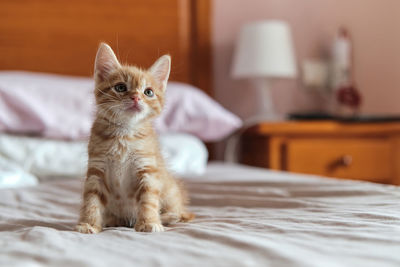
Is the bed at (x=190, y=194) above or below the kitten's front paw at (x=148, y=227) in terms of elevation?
above

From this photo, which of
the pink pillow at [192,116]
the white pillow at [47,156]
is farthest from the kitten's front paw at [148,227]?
the pink pillow at [192,116]


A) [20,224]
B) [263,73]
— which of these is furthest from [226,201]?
[263,73]

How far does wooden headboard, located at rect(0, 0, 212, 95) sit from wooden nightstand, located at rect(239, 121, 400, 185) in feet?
1.82

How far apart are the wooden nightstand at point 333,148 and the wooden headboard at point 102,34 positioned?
556 millimetres

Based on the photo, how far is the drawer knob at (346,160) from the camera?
210cm

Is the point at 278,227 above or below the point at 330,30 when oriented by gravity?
below

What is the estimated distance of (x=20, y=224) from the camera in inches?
37.0

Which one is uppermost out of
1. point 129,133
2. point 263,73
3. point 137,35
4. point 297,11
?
point 297,11

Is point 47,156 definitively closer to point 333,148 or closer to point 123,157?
point 123,157

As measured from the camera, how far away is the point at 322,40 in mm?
2654

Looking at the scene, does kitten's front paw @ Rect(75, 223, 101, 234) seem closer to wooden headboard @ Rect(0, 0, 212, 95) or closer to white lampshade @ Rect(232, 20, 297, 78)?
wooden headboard @ Rect(0, 0, 212, 95)

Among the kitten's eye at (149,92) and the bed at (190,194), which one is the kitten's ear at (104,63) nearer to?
the kitten's eye at (149,92)

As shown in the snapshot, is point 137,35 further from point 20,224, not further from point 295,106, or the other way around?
point 20,224

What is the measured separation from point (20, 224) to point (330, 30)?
7.25ft
